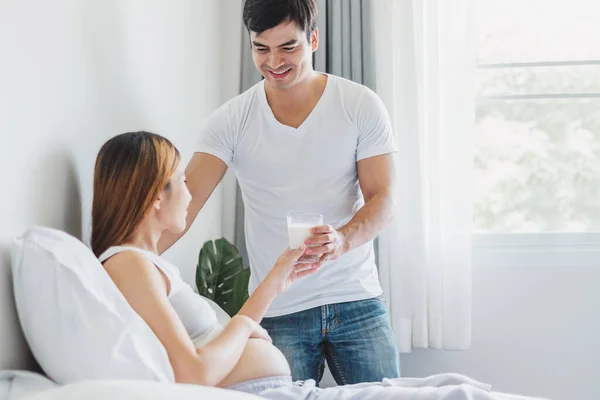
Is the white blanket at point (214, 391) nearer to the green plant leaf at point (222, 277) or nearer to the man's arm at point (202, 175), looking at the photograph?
the man's arm at point (202, 175)

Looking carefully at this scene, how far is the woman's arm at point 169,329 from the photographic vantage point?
5.14ft

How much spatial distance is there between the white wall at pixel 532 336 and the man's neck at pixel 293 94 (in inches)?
56.6

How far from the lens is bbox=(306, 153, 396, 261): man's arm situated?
7.30 ft

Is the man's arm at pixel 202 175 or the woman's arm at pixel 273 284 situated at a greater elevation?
the man's arm at pixel 202 175

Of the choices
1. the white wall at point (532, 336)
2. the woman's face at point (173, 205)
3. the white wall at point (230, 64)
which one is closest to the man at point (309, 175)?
the woman's face at point (173, 205)

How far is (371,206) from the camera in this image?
2311 mm

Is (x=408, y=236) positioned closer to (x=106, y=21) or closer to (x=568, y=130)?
(x=568, y=130)

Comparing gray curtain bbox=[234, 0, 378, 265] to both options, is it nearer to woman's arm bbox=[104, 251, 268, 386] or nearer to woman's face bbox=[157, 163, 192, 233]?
woman's face bbox=[157, 163, 192, 233]

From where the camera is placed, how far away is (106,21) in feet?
6.78

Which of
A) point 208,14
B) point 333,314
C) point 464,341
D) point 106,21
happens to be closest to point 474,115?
point 464,341

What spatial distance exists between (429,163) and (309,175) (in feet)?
3.79

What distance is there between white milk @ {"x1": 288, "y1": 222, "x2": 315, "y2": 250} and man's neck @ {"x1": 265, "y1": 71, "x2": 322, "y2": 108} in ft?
1.60

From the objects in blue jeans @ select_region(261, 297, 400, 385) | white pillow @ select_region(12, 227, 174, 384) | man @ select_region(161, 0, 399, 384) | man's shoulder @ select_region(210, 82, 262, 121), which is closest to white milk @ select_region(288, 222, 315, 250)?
man @ select_region(161, 0, 399, 384)

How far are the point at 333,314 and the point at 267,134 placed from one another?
545 millimetres
